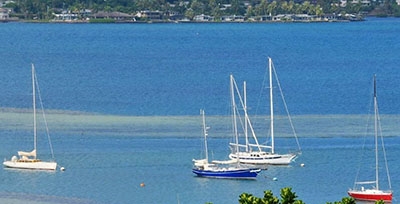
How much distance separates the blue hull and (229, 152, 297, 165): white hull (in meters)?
2.00

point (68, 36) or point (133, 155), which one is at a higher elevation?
point (133, 155)

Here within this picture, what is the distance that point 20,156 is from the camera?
4116 cm

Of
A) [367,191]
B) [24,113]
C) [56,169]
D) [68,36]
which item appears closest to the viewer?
[367,191]

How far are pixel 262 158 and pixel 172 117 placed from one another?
10.7 meters

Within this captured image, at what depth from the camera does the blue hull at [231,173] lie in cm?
3900

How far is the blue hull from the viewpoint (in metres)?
39.0

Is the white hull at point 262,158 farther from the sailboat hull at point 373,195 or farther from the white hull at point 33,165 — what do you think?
the sailboat hull at point 373,195

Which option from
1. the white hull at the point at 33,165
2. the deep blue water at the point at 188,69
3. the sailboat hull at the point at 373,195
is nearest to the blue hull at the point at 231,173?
the sailboat hull at the point at 373,195

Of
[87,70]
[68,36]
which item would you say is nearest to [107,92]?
[87,70]

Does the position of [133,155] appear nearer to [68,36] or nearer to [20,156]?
[20,156]

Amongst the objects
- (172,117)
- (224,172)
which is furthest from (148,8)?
Answer: (224,172)

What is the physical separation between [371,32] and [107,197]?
386 feet

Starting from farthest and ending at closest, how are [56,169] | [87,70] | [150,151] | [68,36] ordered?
1. [68,36]
2. [87,70]
3. [150,151]
4. [56,169]

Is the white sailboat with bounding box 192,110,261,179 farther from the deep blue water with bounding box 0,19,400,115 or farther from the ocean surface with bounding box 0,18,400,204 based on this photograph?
the deep blue water with bounding box 0,19,400,115
